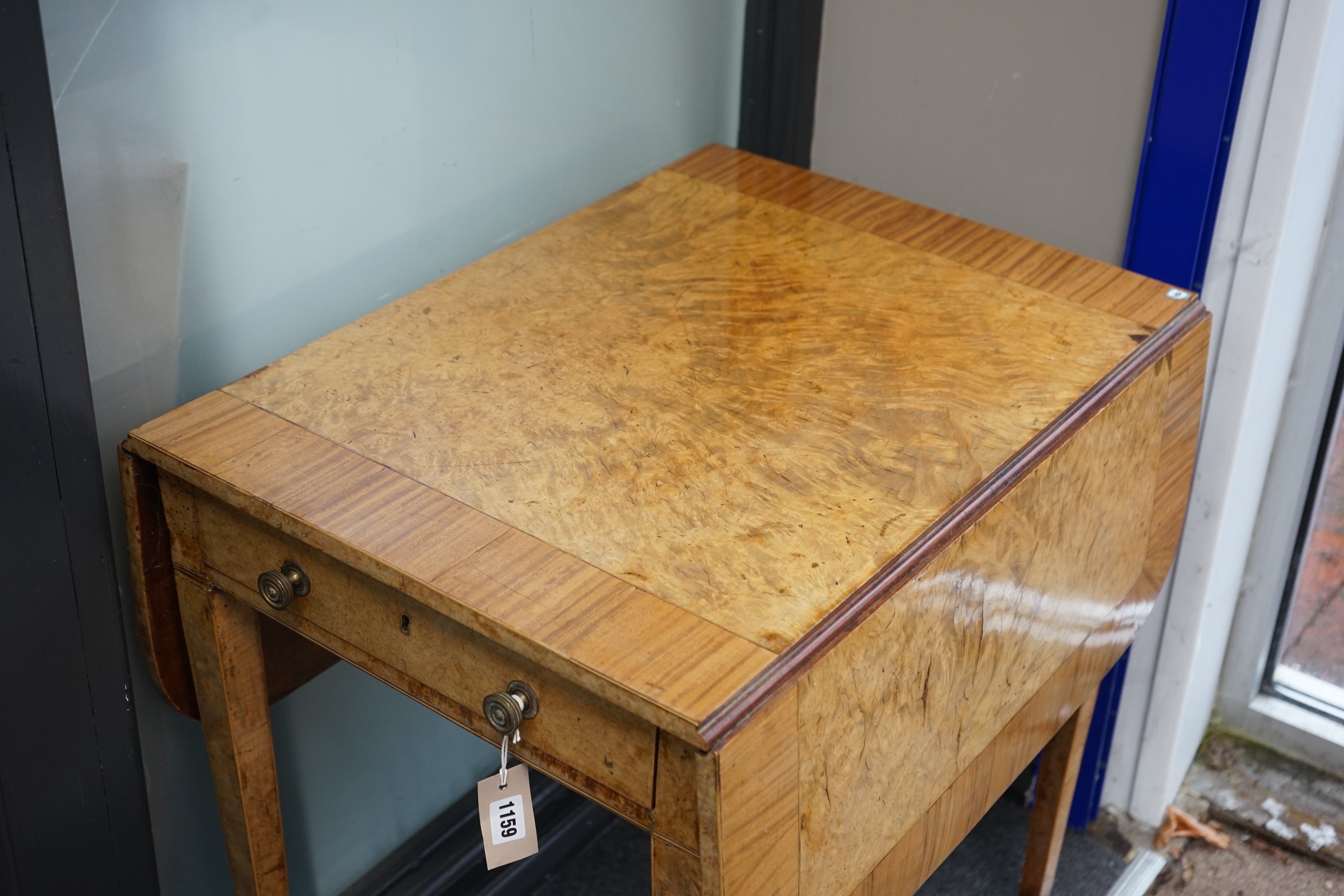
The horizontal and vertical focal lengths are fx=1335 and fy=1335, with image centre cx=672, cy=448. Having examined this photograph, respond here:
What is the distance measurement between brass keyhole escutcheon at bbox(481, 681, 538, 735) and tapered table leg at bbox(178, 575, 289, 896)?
0.96 feet

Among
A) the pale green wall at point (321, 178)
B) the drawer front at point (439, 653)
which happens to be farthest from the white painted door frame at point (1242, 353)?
the drawer front at point (439, 653)

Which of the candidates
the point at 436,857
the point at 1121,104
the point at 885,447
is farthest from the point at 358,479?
the point at 1121,104

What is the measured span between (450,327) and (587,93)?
42 centimetres

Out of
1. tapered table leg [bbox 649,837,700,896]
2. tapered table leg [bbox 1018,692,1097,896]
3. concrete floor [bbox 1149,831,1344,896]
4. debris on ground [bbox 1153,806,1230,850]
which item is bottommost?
concrete floor [bbox 1149,831,1344,896]

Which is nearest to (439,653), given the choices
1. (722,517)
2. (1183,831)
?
(722,517)

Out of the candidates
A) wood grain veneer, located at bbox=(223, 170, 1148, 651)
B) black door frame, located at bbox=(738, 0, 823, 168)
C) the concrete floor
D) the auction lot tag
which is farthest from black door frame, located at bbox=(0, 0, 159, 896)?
the concrete floor

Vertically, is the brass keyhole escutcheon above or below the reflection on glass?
above

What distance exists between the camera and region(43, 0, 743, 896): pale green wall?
3.55 ft

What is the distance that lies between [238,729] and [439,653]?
0.97 feet

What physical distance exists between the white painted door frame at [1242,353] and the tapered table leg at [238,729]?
1041 millimetres

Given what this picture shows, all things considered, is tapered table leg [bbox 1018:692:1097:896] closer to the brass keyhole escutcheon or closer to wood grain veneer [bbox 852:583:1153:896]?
wood grain veneer [bbox 852:583:1153:896]

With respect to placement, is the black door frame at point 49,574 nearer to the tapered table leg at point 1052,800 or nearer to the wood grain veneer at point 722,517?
the wood grain veneer at point 722,517

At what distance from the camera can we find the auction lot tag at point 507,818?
0.99 meters

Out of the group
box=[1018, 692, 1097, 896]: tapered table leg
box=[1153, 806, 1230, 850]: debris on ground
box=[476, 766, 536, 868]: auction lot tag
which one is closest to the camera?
box=[476, 766, 536, 868]: auction lot tag
